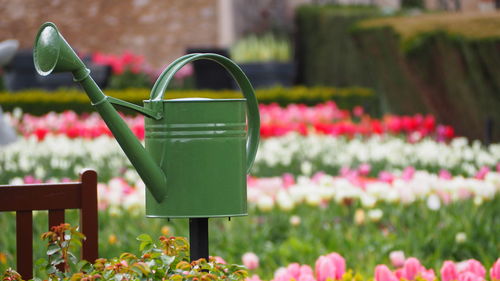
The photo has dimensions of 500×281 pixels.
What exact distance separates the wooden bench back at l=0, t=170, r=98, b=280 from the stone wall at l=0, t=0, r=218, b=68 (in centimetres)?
1586

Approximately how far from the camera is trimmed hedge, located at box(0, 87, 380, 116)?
1184 centimetres

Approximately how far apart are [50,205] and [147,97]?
10235mm

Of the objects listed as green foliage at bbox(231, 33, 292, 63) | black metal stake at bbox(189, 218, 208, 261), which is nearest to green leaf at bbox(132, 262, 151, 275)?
black metal stake at bbox(189, 218, 208, 261)

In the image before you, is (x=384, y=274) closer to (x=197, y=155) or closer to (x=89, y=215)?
(x=197, y=155)

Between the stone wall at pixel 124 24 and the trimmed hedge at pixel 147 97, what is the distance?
16.9ft

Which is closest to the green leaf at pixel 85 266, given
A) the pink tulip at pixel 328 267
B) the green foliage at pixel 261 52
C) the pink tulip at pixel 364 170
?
the pink tulip at pixel 328 267

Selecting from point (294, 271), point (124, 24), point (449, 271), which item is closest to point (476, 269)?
point (449, 271)

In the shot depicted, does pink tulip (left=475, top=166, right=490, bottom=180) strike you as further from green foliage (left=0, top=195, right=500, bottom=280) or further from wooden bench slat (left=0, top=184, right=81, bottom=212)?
wooden bench slat (left=0, top=184, right=81, bottom=212)

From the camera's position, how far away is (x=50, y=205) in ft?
7.64

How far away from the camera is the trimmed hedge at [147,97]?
38.9ft

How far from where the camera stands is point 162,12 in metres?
18.4

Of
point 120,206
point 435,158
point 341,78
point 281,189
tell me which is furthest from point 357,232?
point 341,78

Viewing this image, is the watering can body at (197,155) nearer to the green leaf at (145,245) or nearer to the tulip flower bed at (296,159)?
the green leaf at (145,245)

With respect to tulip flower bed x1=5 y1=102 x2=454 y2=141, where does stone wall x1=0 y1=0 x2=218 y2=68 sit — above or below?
above
